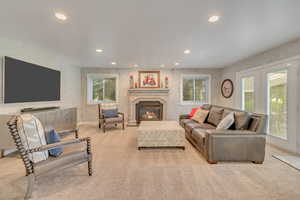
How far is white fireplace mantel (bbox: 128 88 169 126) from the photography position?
238 inches

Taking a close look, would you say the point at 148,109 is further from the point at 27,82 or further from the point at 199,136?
the point at 27,82

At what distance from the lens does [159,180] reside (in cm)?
202

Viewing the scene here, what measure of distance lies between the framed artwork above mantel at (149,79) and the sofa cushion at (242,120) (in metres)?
3.74

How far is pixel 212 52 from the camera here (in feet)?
13.0

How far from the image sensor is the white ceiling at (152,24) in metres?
1.86

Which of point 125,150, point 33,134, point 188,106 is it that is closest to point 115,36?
point 33,134

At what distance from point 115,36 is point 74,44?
1.18 m

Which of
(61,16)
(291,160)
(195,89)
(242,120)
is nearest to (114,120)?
(61,16)

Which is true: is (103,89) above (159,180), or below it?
above

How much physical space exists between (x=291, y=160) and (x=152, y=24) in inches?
141

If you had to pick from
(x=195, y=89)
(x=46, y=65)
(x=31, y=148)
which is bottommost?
(x=31, y=148)

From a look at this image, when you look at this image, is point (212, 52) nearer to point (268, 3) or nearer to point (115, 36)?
point (268, 3)

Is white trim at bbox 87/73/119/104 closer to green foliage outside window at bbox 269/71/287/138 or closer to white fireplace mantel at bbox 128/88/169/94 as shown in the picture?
white fireplace mantel at bbox 128/88/169/94

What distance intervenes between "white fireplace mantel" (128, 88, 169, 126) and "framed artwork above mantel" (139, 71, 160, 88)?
0.25 meters
